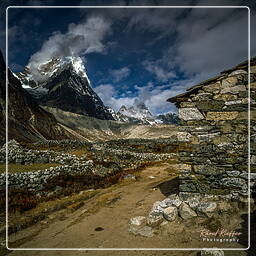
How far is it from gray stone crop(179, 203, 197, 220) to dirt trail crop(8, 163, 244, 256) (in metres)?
0.41

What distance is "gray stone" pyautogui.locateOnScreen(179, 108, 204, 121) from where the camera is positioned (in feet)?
28.9

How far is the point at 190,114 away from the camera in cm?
895

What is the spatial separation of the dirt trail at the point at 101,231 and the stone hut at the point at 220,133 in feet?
6.83

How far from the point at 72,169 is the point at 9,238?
477 inches

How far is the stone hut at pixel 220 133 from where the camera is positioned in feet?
26.5

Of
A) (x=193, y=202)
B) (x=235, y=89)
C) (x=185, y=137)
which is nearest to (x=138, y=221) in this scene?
(x=193, y=202)

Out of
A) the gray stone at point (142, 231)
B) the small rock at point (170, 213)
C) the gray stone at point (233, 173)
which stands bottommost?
the gray stone at point (142, 231)

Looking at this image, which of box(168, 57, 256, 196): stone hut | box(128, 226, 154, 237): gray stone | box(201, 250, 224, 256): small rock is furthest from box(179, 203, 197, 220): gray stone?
box(201, 250, 224, 256): small rock

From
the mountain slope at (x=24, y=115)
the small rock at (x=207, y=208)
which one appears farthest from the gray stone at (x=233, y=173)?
the mountain slope at (x=24, y=115)

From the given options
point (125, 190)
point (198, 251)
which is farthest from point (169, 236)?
point (125, 190)

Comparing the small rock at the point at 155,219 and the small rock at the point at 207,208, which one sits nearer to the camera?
the small rock at the point at 207,208

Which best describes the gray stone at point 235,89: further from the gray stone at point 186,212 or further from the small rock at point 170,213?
the small rock at point 170,213

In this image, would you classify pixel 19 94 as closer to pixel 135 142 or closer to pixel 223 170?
pixel 135 142

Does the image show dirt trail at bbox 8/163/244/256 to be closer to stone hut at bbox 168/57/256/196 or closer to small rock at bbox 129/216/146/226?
small rock at bbox 129/216/146/226
